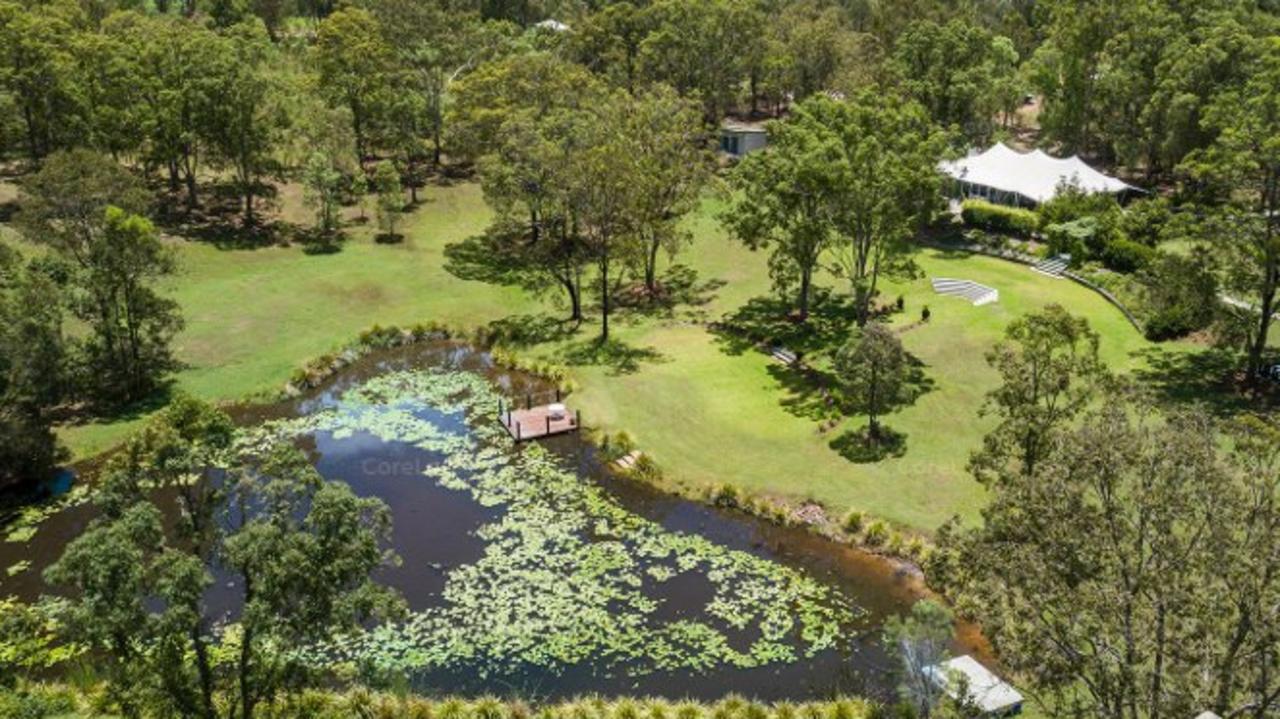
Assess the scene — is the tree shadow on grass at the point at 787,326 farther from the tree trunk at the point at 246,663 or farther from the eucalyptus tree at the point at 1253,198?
the tree trunk at the point at 246,663

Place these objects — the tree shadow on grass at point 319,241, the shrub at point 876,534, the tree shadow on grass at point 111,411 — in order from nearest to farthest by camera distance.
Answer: the shrub at point 876,534
the tree shadow on grass at point 111,411
the tree shadow on grass at point 319,241

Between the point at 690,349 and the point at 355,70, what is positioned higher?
the point at 355,70

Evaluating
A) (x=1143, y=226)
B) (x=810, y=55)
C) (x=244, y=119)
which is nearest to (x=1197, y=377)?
(x=1143, y=226)

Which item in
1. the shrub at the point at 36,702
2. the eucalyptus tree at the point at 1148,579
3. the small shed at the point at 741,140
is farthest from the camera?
the small shed at the point at 741,140

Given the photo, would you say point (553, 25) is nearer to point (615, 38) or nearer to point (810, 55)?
Result: point (615, 38)

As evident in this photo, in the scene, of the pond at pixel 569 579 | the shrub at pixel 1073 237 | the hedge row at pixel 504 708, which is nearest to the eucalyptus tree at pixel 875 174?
the shrub at pixel 1073 237

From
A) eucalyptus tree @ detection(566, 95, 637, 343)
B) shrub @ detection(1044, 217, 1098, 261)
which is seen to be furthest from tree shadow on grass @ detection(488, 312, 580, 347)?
shrub @ detection(1044, 217, 1098, 261)
